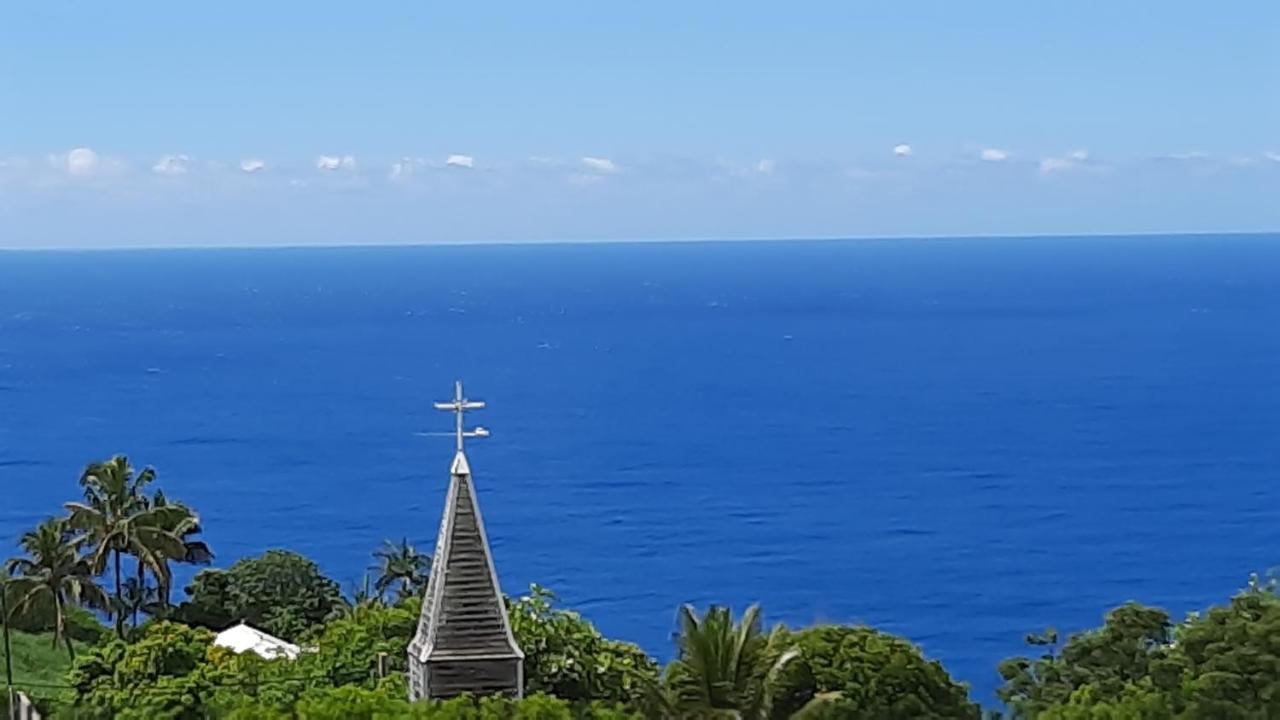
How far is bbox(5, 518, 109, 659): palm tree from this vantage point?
37500 mm

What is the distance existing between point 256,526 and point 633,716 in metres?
62.9

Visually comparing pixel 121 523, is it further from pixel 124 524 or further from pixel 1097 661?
pixel 1097 661

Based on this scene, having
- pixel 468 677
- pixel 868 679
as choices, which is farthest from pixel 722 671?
pixel 868 679

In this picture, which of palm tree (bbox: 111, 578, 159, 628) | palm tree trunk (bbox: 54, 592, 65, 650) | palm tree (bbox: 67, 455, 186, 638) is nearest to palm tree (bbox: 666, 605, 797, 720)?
palm tree (bbox: 67, 455, 186, 638)

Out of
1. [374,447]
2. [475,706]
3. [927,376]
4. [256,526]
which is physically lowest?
[475,706]

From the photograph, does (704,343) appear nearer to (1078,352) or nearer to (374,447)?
(1078,352)

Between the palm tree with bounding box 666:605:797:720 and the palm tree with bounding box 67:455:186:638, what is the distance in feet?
54.5

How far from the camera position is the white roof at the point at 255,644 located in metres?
35.6

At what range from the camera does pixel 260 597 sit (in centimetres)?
4434

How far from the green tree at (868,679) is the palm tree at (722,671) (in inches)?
141

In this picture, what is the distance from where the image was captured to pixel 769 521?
287 ft

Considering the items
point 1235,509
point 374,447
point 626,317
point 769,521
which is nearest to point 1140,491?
point 1235,509

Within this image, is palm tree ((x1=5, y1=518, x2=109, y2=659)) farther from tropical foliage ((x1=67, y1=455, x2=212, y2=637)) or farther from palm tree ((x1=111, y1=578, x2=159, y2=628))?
palm tree ((x1=111, y1=578, x2=159, y2=628))

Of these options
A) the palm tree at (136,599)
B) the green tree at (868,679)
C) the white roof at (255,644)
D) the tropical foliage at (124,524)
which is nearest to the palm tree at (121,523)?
the tropical foliage at (124,524)
